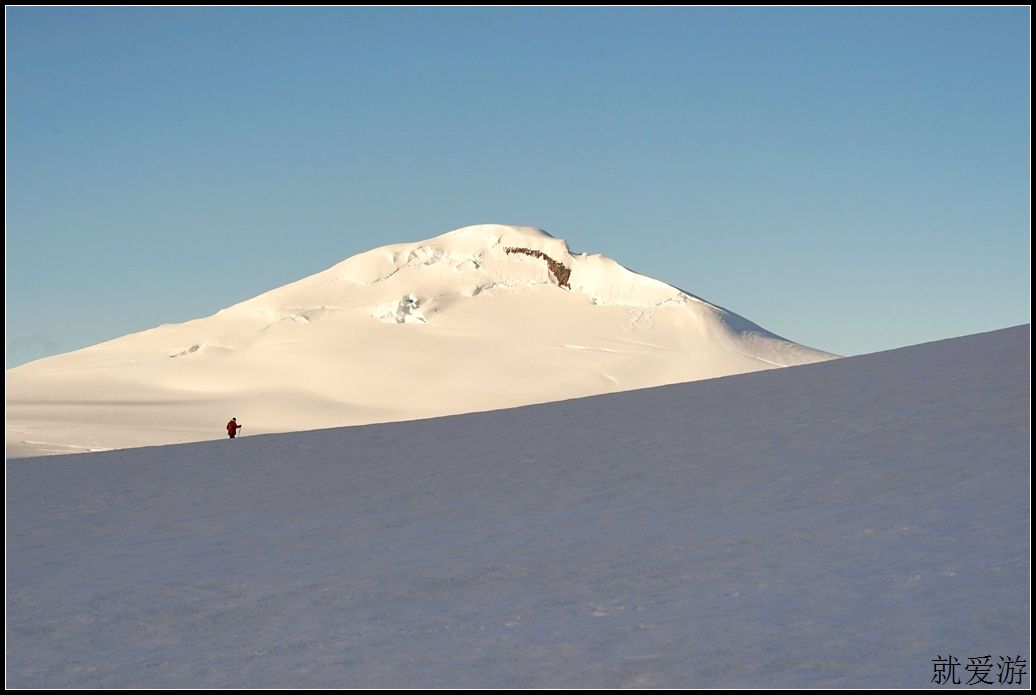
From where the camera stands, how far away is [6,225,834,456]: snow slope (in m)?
44.1

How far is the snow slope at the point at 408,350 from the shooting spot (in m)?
44.1

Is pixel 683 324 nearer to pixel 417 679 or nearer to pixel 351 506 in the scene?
pixel 351 506

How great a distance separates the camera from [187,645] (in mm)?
5188

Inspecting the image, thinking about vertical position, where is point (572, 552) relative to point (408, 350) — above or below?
below

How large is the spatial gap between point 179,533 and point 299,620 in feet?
9.92

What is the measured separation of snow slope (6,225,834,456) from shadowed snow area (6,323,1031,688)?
84.7 ft

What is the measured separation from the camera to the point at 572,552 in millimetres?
6605

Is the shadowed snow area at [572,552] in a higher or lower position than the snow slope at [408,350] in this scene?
lower

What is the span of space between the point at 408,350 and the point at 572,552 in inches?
2075

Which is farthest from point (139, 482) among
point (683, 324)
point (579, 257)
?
point (579, 257)

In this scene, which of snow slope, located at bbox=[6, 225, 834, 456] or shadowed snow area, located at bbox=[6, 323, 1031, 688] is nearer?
shadowed snow area, located at bbox=[6, 323, 1031, 688]

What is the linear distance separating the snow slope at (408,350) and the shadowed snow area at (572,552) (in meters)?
25.8

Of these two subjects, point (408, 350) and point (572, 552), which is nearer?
point (572, 552)

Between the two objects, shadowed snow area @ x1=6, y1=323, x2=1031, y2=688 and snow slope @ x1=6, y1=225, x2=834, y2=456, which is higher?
snow slope @ x1=6, y1=225, x2=834, y2=456
